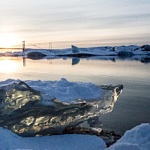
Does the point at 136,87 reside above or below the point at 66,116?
below

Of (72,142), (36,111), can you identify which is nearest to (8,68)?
(36,111)

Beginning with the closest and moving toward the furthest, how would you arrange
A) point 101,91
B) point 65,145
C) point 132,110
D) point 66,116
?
1. point 65,145
2. point 66,116
3. point 101,91
4. point 132,110

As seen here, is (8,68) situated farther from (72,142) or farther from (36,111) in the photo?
(72,142)


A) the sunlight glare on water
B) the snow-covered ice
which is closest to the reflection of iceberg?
the snow-covered ice

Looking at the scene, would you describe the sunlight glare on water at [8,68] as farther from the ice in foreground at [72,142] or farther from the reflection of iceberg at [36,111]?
the ice in foreground at [72,142]

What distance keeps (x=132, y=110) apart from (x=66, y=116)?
192 inches

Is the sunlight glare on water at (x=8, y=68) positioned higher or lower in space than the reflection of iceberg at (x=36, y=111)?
lower

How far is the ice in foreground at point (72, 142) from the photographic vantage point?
18.6 ft

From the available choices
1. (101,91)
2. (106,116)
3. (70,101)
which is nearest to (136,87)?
(106,116)

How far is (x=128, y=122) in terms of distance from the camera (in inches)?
415

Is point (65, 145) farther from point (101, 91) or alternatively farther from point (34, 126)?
point (101, 91)

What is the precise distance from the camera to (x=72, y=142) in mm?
7043

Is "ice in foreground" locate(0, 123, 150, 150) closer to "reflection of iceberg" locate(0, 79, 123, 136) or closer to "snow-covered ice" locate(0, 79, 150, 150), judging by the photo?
"snow-covered ice" locate(0, 79, 150, 150)

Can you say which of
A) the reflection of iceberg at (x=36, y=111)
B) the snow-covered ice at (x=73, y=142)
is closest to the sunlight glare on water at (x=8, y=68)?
the reflection of iceberg at (x=36, y=111)
